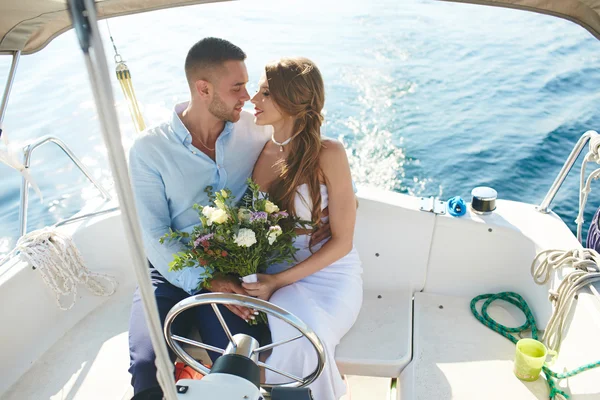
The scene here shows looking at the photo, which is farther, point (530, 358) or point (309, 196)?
point (309, 196)

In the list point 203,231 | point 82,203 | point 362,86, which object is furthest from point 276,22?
point 203,231

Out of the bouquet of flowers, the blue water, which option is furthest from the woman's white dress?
the blue water

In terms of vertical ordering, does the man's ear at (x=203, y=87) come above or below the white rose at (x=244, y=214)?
above

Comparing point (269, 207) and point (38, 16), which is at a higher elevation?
point (38, 16)

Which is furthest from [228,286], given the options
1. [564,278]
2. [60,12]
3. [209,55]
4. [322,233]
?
[564,278]

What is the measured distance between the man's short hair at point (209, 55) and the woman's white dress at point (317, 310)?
0.56m

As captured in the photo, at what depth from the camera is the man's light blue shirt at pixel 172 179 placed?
1.87 metres

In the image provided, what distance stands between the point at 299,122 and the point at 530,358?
1.16 metres

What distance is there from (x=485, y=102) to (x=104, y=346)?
6007mm

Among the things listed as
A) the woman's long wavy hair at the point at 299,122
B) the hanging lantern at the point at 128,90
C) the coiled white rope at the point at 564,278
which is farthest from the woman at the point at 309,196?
the hanging lantern at the point at 128,90

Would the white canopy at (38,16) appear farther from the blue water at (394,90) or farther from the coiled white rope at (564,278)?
the blue water at (394,90)

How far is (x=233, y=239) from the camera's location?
1556mm

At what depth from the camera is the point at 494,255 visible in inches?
84.7

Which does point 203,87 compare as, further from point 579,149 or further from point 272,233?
point 579,149
